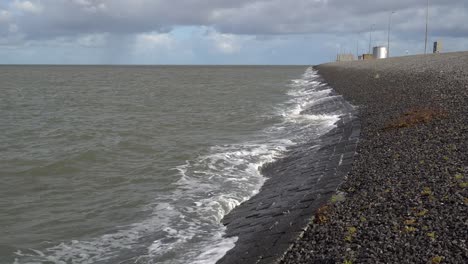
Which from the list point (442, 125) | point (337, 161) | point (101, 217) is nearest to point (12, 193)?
point (101, 217)

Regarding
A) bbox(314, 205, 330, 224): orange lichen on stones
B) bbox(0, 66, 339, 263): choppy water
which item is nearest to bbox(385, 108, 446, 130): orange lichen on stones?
bbox(0, 66, 339, 263): choppy water

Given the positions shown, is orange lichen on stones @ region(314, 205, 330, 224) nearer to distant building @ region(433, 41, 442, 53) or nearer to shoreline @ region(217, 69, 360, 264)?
shoreline @ region(217, 69, 360, 264)

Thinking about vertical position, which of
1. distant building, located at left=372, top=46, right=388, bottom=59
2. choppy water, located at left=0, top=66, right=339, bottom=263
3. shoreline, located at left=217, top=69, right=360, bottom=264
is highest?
distant building, located at left=372, top=46, right=388, bottom=59

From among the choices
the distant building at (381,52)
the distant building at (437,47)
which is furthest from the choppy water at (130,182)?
the distant building at (381,52)

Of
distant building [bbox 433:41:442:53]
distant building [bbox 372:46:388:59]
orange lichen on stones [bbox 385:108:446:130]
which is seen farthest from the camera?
distant building [bbox 372:46:388:59]

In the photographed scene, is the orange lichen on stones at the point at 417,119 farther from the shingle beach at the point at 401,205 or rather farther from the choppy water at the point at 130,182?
the choppy water at the point at 130,182

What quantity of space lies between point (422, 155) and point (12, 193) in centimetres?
1035

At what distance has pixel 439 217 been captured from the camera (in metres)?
6.34

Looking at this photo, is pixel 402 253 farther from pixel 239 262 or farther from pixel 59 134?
pixel 59 134

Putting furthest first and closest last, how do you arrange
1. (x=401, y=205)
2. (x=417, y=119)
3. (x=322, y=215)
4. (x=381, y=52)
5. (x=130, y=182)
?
(x=381, y=52), (x=417, y=119), (x=130, y=182), (x=322, y=215), (x=401, y=205)


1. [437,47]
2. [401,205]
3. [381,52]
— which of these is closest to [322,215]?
[401,205]

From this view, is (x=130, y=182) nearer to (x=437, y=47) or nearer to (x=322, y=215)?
(x=322, y=215)

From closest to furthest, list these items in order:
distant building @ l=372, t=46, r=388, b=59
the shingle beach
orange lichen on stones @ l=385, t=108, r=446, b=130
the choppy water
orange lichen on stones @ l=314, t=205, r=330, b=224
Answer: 1. the shingle beach
2. orange lichen on stones @ l=314, t=205, r=330, b=224
3. the choppy water
4. orange lichen on stones @ l=385, t=108, r=446, b=130
5. distant building @ l=372, t=46, r=388, b=59

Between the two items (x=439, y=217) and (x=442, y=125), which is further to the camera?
(x=442, y=125)
